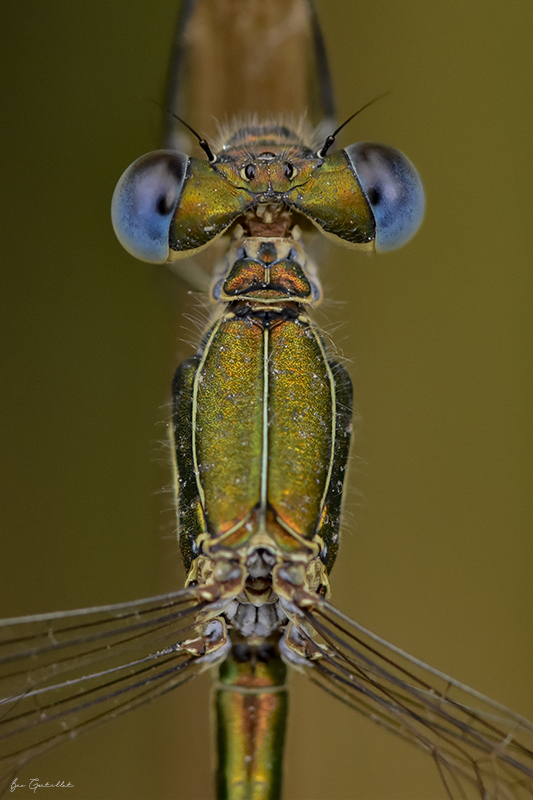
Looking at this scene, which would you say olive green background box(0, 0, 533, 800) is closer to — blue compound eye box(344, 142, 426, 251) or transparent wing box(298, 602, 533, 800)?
blue compound eye box(344, 142, 426, 251)

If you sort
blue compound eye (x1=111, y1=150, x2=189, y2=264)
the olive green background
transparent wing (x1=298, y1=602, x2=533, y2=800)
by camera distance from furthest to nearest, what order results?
the olive green background → blue compound eye (x1=111, y1=150, x2=189, y2=264) → transparent wing (x1=298, y1=602, x2=533, y2=800)

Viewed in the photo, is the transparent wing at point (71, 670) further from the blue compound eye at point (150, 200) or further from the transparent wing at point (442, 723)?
the blue compound eye at point (150, 200)

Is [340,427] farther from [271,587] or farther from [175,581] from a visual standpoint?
[175,581]

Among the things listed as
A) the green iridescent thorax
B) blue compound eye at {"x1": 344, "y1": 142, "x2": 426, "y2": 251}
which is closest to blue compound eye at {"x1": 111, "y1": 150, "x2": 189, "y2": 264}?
the green iridescent thorax

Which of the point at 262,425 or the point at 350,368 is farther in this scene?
the point at 350,368

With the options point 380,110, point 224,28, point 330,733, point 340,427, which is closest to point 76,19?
point 224,28

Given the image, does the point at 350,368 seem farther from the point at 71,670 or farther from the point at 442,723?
the point at 71,670

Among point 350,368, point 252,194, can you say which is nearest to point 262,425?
point 252,194
